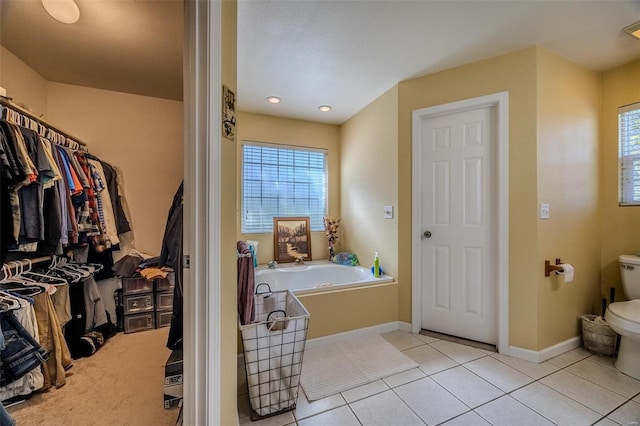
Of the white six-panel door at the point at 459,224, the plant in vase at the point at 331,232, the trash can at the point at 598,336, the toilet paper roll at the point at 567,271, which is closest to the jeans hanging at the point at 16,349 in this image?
the plant in vase at the point at 331,232

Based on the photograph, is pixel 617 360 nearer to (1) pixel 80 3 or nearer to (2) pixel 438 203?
(2) pixel 438 203

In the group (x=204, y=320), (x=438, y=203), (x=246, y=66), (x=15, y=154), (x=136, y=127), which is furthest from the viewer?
(x=136, y=127)

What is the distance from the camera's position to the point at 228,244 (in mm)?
1165

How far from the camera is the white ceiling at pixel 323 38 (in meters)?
1.53

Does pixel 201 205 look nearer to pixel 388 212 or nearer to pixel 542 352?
pixel 388 212

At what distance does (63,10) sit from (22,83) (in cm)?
100

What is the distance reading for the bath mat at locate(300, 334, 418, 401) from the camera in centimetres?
165

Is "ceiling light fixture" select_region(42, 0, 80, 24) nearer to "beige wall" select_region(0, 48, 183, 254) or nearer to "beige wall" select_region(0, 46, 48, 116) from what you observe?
"beige wall" select_region(0, 46, 48, 116)

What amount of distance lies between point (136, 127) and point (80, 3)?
1.33m

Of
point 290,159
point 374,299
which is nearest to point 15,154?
point 290,159

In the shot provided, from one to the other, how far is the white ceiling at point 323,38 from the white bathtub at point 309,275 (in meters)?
1.92

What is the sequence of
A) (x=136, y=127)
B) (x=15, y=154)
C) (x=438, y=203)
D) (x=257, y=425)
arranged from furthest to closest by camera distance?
(x=136, y=127), (x=438, y=203), (x=15, y=154), (x=257, y=425)

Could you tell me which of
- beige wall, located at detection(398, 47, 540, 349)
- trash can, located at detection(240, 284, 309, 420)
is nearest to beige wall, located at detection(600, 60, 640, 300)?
beige wall, located at detection(398, 47, 540, 349)

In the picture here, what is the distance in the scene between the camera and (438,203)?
2307 mm
